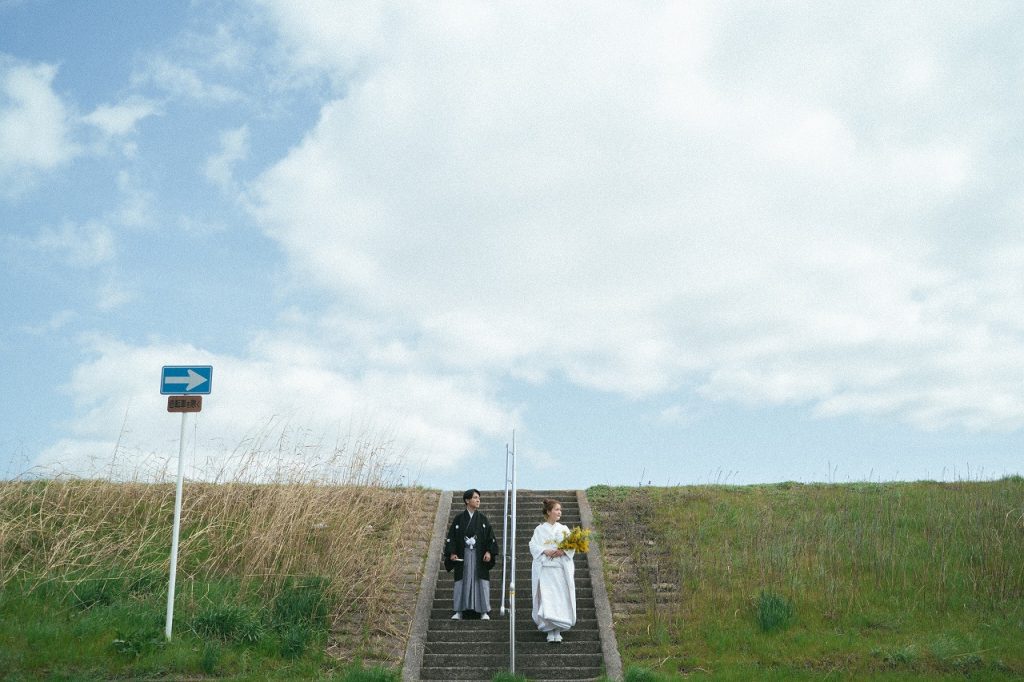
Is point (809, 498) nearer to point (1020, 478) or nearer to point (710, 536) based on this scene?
point (710, 536)

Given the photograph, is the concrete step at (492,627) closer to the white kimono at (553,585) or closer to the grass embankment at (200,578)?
the white kimono at (553,585)

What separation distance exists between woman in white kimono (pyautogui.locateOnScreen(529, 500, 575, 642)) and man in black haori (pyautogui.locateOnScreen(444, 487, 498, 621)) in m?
0.79

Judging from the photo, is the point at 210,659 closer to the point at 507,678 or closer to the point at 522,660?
the point at 507,678

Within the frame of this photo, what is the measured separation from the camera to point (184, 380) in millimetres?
10484

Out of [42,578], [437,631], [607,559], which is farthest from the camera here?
[607,559]

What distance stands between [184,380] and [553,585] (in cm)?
537

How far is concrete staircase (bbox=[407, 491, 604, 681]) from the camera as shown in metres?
9.85

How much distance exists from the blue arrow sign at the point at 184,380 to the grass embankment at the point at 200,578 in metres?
2.47

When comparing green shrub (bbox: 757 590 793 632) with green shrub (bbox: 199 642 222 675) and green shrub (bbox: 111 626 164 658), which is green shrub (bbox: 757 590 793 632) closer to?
green shrub (bbox: 199 642 222 675)

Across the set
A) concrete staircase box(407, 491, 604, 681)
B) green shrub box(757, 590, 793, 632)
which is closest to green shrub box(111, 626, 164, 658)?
concrete staircase box(407, 491, 604, 681)

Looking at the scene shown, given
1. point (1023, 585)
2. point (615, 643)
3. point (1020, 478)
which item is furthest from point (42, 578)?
point (1020, 478)

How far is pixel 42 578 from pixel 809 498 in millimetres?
12683

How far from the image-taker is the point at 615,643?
10.3m

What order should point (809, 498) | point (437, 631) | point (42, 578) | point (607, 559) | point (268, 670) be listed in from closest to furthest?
point (268, 670)
point (437, 631)
point (42, 578)
point (607, 559)
point (809, 498)
